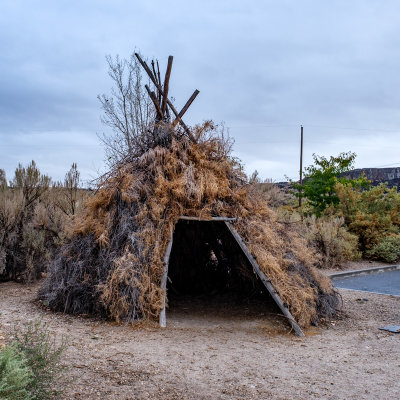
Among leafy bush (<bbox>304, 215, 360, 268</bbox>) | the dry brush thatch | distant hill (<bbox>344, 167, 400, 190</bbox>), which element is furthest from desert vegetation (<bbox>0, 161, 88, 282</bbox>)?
distant hill (<bbox>344, 167, 400, 190</bbox>)

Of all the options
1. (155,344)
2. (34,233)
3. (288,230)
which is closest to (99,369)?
(155,344)

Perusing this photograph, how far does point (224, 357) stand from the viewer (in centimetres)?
498

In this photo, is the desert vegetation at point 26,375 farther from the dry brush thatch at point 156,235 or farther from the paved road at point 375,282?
the paved road at point 375,282

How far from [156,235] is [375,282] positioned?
786cm

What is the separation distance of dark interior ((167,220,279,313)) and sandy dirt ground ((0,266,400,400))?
101 cm

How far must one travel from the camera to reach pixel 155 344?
528cm

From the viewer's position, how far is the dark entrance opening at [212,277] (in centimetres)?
768

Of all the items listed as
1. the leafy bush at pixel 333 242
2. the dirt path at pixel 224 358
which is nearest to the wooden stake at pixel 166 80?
the dirt path at pixel 224 358

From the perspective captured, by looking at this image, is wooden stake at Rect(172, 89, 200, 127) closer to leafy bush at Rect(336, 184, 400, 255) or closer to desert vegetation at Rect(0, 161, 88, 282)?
desert vegetation at Rect(0, 161, 88, 282)

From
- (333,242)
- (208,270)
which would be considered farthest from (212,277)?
(333,242)

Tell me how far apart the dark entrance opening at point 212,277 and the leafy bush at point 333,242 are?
18.4ft

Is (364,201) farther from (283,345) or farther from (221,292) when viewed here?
(283,345)

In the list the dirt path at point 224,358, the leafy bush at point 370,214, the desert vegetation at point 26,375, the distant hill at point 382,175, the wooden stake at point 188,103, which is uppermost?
the distant hill at point 382,175

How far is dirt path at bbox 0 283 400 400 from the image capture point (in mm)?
3969
